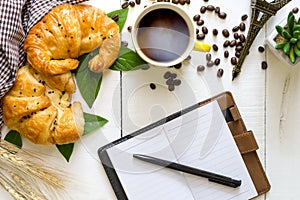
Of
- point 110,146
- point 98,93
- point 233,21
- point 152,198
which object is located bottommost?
point 152,198

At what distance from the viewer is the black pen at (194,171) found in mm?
1271

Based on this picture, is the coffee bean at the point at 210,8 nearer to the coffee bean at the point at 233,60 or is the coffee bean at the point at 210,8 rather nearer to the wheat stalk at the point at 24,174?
the coffee bean at the point at 233,60

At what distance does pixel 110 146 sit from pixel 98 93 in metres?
0.12

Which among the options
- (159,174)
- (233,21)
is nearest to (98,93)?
(159,174)

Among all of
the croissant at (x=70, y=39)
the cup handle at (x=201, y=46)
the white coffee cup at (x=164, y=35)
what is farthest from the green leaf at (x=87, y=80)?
the cup handle at (x=201, y=46)

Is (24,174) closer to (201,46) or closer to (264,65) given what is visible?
(201,46)

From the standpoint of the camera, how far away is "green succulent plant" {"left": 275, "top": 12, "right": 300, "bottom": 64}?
1188 mm

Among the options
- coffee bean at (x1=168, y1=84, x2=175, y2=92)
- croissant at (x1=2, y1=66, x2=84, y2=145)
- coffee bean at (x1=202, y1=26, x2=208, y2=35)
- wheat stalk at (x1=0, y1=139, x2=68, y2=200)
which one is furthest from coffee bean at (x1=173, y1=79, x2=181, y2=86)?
wheat stalk at (x1=0, y1=139, x2=68, y2=200)

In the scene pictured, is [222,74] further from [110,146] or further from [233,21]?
[110,146]

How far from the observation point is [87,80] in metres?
1.27

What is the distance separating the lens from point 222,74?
1293 mm

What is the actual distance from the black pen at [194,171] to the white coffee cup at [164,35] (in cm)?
22

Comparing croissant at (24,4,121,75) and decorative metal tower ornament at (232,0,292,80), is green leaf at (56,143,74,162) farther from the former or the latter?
decorative metal tower ornament at (232,0,292,80)

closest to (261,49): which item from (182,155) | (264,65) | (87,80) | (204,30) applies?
(264,65)
